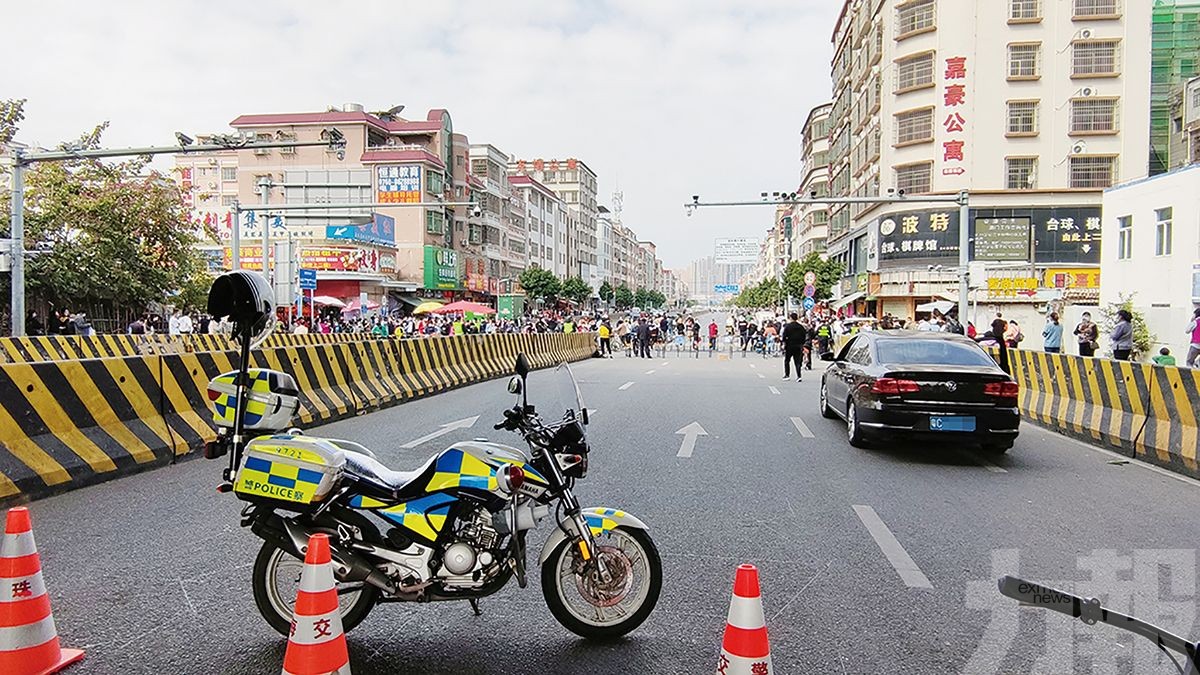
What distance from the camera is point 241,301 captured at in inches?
185

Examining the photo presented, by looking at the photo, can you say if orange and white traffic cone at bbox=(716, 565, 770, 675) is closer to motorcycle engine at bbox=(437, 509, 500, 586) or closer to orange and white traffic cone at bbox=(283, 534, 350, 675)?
motorcycle engine at bbox=(437, 509, 500, 586)

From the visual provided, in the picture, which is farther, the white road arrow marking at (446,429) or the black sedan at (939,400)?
the white road arrow marking at (446,429)

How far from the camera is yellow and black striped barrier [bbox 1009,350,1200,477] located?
9.55 m

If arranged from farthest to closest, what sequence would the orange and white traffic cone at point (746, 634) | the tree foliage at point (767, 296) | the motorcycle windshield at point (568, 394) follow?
the tree foliage at point (767, 296) < the motorcycle windshield at point (568, 394) < the orange and white traffic cone at point (746, 634)

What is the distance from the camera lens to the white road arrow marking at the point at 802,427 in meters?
11.8

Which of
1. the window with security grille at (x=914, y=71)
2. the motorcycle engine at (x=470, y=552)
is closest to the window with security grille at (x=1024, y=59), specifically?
the window with security grille at (x=914, y=71)

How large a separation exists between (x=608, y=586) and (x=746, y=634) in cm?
115

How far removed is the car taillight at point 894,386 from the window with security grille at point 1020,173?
41.1 metres

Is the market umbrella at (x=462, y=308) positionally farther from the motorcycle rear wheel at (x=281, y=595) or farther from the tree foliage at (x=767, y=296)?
the motorcycle rear wheel at (x=281, y=595)

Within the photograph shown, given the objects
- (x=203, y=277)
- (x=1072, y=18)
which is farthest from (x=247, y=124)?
(x=1072, y=18)

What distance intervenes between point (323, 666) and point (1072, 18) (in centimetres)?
5208

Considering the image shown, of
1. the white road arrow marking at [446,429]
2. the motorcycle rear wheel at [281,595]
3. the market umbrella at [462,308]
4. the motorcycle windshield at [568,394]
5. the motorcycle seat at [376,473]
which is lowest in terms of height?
the white road arrow marking at [446,429]

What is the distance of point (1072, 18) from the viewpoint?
44.9 m

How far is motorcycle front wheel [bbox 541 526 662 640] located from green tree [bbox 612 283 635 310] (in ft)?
442
